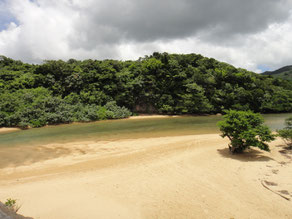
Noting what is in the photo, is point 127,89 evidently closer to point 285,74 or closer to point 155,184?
point 155,184

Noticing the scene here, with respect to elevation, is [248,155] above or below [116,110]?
below

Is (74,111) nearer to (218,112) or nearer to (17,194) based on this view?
(17,194)

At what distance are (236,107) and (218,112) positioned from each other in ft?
10.5

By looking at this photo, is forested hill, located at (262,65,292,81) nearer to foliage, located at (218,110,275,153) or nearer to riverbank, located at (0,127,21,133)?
foliage, located at (218,110,275,153)

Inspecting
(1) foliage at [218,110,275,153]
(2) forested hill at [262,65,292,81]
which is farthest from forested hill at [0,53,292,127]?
(2) forested hill at [262,65,292,81]

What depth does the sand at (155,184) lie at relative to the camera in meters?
4.47

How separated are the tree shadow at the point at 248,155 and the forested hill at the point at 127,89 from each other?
63.4 ft

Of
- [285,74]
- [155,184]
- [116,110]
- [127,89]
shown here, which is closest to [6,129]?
[116,110]

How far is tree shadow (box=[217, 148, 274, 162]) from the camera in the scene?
796 centimetres

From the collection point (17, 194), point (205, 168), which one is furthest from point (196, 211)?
point (17, 194)

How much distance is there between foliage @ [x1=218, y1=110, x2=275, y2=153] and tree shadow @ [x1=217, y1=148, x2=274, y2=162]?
→ 29 centimetres

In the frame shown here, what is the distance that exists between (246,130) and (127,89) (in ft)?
74.7

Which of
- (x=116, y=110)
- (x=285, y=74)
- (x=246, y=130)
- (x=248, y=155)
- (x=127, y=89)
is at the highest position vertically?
(x=285, y=74)

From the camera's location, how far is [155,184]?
5.82m
